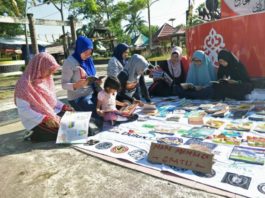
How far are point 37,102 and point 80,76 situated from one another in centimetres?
73

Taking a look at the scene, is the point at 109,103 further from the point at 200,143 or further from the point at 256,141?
the point at 256,141

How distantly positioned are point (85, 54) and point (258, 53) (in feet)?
10.7

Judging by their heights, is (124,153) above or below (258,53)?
below

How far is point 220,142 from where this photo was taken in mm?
2682

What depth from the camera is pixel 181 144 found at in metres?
2.70

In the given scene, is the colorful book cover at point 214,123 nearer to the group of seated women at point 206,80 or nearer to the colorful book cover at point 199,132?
the colorful book cover at point 199,132

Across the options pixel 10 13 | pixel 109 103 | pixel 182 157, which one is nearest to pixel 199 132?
pixel 182 157

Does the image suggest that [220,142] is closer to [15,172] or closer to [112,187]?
[112,187]

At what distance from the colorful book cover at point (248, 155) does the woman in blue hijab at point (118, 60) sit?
2207 mm

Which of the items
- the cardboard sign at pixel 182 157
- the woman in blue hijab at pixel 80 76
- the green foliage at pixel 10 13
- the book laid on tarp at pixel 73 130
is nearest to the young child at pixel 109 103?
the woman in blue hijab at pixel 80 76

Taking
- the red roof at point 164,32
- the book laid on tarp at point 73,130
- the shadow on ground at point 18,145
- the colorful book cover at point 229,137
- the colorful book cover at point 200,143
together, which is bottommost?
the shadow on ground at point 18,145

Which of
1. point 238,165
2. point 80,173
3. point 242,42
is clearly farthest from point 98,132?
point 242,42

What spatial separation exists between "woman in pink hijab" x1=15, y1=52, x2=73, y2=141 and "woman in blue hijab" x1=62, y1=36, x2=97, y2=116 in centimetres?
40

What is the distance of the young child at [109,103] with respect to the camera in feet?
11.2
